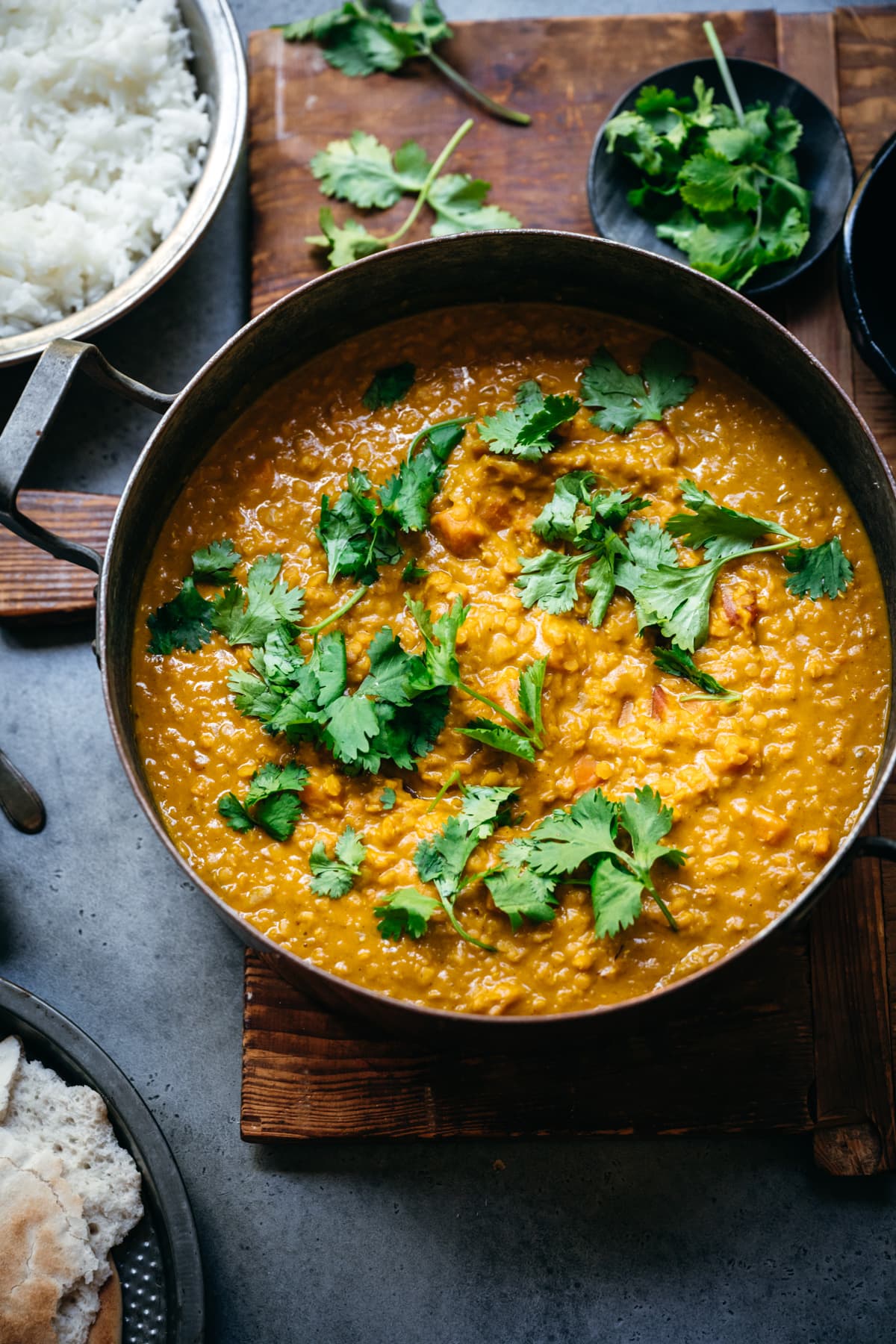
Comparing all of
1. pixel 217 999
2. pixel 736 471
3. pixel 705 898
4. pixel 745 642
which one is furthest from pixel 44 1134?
pixel 736 471

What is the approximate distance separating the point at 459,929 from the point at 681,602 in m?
0.89

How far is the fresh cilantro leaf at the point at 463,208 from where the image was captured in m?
3.29

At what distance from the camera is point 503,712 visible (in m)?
2.63

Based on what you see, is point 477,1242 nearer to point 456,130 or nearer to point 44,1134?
point 44,1134

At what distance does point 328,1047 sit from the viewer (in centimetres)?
297

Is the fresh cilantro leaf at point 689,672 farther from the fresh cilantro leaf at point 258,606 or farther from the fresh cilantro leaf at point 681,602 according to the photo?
the fresh cilantro leaf at point 258,606

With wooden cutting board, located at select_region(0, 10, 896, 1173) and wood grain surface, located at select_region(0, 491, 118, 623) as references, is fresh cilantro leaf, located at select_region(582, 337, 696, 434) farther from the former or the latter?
wood grain surface, located at select_region(0, 491, 118, 623)

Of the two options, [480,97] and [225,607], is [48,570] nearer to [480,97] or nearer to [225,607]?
[225,607]

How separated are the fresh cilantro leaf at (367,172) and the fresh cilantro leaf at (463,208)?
0.24 ft

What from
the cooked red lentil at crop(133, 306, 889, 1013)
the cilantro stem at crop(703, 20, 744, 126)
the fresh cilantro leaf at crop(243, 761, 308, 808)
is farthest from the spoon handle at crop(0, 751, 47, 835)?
the cilantro stem at crop(703, 20, 744, 126)

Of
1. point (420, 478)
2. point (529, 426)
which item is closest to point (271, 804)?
point (420, 478)

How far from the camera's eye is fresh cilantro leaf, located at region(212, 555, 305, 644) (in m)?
2.80

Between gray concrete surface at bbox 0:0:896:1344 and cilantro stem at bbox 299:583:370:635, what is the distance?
0.87m

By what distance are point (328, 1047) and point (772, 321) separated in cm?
201
